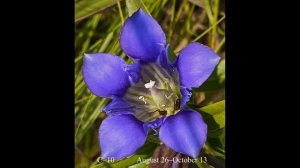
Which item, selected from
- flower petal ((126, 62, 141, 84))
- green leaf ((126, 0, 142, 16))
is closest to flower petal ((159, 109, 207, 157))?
flower petal ((126, 62, 141, 84))

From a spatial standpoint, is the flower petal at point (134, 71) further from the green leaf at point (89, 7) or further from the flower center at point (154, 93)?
the green leaf at point (89, 7)

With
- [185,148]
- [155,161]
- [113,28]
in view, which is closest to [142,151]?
[155,161]

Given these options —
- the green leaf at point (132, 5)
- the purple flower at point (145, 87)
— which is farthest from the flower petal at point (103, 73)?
the green leaf at point (132, 5)

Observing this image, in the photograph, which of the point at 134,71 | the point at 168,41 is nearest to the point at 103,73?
the point at 134,71

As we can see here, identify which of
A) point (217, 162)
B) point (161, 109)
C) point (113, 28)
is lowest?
point (217, 162)

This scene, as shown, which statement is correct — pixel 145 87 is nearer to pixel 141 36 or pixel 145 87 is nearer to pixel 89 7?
pixel 141 36

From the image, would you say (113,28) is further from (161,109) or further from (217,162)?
(217,162)
